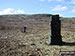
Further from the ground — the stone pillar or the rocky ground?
the stone pillar

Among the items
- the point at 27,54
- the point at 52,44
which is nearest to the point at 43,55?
the point at 27,54

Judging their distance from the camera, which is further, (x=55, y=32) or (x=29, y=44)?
(x=55, y=32)

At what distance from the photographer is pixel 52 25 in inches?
541

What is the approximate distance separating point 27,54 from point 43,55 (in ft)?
3.66

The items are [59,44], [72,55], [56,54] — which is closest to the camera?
[72,55]

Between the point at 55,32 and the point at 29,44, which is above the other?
the point at 55,32

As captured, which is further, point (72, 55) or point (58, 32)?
point (58, 32)

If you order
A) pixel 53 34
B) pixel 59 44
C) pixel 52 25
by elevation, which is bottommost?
pixel 59 44

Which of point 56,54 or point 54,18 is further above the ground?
point 54,18

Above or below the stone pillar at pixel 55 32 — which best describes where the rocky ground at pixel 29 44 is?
below

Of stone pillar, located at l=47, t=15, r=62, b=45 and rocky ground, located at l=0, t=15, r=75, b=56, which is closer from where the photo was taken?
rocky ground, located at l=0, t=15, r=75, b=56

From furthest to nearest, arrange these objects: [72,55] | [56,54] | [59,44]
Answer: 1. [59,44]
2. [56,54]
3. [72,55]

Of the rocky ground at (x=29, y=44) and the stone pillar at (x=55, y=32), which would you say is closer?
the rocky ground at (x=29, y=44)

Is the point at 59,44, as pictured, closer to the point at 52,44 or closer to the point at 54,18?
the point at 52,44
